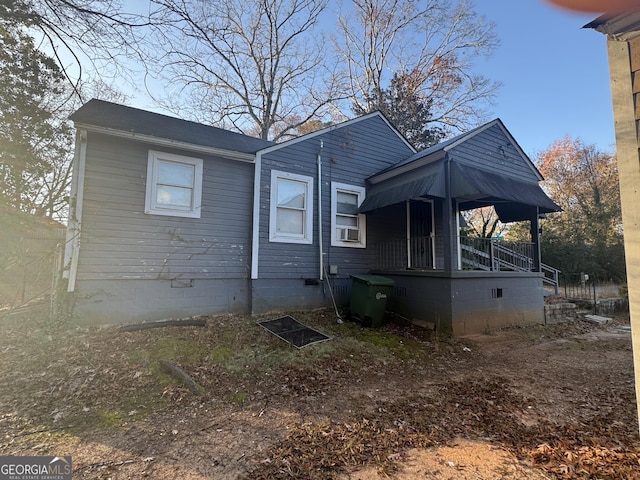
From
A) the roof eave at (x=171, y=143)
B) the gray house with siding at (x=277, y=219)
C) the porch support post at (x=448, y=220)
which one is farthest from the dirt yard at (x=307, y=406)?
the roof eave at (x=171, y=143)

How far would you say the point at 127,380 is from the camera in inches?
160

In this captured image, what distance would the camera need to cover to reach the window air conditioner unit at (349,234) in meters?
8.62

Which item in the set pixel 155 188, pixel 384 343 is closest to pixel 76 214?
pixel 155 188

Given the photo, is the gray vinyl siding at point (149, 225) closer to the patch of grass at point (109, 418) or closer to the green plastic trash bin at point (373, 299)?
the green plastic trash bin at point (373, 299)

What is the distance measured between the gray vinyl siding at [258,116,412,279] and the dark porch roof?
979mm

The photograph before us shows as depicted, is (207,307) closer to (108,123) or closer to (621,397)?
(108,123)

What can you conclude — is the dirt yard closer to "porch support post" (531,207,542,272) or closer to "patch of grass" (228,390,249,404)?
"patch of grass" (228,390,249,404)

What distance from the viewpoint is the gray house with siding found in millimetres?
6066

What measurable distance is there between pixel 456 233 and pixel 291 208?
472 cm

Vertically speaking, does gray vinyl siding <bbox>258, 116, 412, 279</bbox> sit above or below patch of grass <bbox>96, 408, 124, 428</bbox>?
above

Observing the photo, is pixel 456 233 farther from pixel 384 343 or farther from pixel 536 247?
pixel 384 343

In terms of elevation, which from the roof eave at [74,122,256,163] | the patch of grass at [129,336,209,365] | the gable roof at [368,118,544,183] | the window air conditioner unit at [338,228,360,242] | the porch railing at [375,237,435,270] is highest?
the gable roof at [368,118,544,183]

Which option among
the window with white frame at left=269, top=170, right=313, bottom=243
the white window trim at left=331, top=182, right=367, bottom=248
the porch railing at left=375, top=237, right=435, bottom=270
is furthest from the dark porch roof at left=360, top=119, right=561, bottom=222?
the window with white frame at left=269, top=170, right=313, bottom=243

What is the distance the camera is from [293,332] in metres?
6.28
